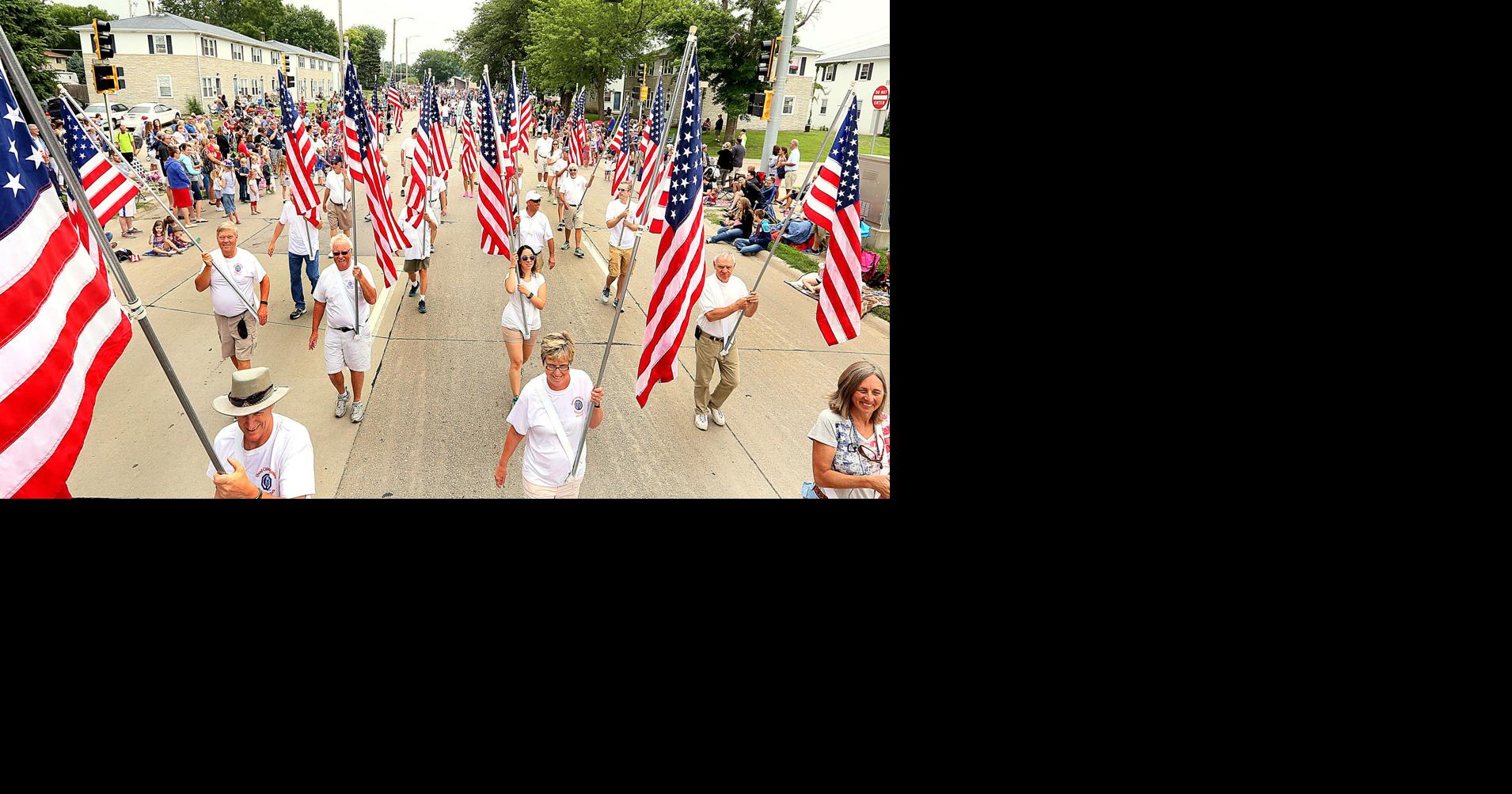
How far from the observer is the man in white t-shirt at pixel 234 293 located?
21.3ft

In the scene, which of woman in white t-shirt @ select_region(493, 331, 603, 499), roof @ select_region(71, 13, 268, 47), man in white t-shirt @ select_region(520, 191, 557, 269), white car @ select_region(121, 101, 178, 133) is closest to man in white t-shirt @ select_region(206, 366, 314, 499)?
woman in white t-shirt @ select_region(493, 331, 603, 499)

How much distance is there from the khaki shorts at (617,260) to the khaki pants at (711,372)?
3843mm

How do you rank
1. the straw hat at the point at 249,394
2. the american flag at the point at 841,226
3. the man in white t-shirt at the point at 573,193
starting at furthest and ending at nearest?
the man in white t-shirt at the point at 573,193
the american flag at the point at 841,226
the straw hat at the point at 249,394

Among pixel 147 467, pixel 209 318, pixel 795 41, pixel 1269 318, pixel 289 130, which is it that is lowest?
pixel 147 467

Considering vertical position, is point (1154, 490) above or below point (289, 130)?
below

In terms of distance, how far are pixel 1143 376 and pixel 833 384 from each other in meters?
7.39

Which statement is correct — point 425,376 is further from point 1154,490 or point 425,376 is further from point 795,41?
point 795,41

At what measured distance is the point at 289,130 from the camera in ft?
35.5

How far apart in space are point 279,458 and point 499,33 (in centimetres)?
6660

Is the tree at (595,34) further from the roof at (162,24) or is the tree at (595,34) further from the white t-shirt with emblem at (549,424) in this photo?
the white t-shirt with emblem at (549,424)

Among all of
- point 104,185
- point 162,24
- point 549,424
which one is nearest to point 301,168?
point 104,185

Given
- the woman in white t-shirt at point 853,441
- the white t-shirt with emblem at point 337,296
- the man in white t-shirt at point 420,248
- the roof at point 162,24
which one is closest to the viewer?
the woman in white t-shirt at point 853,441

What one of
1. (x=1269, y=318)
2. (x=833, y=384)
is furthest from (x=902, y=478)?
(x=833, y=384)

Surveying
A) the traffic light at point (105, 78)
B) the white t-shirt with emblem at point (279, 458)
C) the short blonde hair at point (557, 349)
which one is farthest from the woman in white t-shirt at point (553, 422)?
the traffic light at point (105, 78)
